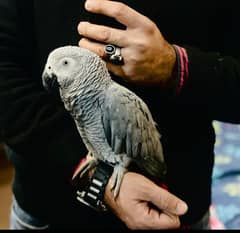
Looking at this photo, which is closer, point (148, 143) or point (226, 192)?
point (148, 143)

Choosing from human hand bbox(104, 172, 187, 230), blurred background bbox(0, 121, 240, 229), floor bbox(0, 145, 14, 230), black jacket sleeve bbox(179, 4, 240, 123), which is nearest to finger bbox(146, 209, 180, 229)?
human hand bbox(104, 172, 187, 230)

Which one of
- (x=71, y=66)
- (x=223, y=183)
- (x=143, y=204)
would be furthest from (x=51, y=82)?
(x=223, y=183)

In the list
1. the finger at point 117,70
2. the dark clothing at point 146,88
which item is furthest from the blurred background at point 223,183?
the finger at point 117,70

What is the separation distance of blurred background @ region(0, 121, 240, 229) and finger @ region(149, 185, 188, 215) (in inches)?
21.6

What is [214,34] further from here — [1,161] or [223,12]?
[1,161]

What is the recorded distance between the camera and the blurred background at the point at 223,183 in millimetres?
1030

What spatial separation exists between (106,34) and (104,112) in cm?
7

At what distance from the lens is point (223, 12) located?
0.47 metres

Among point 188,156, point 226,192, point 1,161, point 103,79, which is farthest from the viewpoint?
point 1,161

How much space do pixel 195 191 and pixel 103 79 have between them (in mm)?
208

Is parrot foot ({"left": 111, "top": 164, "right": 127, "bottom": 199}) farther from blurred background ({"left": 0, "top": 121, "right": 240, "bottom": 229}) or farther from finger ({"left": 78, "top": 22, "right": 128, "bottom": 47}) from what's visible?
blurred background ({"left": 0, "top": 121, "right": 240, "bottom": 229})

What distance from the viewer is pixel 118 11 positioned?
16.1 inches

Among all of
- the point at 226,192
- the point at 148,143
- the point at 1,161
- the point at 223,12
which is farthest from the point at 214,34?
the point at 1,161

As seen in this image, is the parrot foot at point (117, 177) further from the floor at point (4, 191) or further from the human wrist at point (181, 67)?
the floor at point (4, 191)
